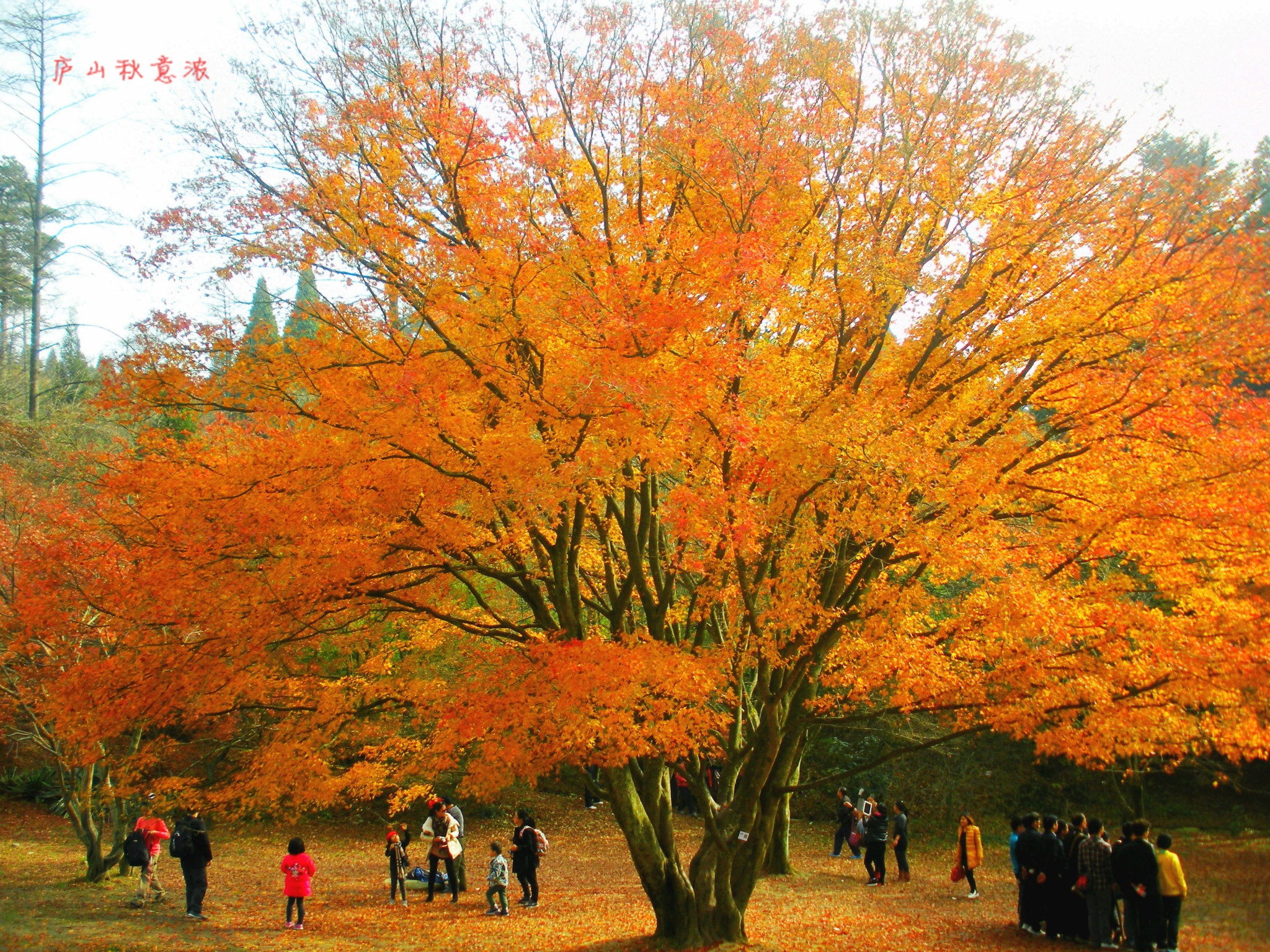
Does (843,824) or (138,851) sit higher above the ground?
(138,851)

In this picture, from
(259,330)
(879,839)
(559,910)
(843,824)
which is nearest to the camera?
(259,330)

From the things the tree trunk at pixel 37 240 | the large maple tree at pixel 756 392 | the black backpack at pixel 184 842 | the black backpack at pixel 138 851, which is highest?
the tree trunk at pixel 37 240

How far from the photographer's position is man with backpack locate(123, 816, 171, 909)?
42.1 ft

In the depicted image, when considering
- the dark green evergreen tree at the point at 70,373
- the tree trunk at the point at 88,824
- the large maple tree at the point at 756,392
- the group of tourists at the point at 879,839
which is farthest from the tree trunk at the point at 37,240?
the group of tourists at the point at 879,839

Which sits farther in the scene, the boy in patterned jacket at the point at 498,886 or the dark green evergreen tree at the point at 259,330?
the boy in patterned jacket at the point at 498,886

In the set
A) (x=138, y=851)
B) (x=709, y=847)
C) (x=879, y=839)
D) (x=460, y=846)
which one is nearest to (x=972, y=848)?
(x=879, y=839)

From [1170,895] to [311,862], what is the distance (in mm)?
11507

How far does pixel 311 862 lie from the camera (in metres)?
12.9

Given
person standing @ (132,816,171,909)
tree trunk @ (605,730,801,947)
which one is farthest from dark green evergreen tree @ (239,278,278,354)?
person standing @ (132,816,171,909)

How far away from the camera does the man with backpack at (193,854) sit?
1180cm

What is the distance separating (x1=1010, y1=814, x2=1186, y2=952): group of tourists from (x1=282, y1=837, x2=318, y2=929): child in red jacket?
962 cm

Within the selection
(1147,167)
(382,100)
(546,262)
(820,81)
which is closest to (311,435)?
(546,262)

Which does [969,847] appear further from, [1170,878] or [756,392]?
[756,392]

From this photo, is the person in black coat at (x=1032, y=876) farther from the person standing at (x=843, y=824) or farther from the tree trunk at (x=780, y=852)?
the person standing at (x=843, y=824)
